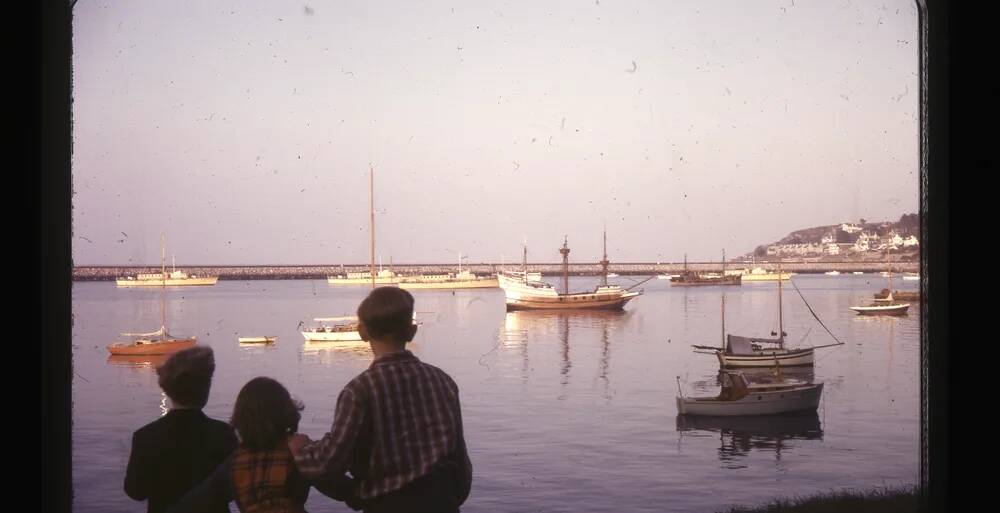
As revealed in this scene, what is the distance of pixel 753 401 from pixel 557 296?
49567 millimetres

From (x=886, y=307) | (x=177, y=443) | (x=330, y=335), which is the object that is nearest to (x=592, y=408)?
(x=330, y=335)

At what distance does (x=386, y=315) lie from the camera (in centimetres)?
224

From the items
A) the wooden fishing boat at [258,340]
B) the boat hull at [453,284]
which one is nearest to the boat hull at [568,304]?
the wooden fishing boat at [258,340]

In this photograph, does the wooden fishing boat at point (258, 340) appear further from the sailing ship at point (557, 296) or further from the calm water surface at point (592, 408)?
the sailing ship at point (557, 296)

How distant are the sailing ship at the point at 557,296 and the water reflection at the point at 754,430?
46225mm

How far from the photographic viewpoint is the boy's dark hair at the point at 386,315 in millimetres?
2244

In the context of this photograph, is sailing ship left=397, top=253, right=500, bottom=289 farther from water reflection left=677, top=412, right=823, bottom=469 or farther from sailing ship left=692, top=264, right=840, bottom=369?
water reflection left=677, top=412, right=823, bottom=469

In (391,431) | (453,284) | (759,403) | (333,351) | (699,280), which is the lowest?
(333,351)

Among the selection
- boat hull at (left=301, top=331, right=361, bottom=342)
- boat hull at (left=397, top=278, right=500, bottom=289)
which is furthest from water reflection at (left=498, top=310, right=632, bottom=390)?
boat hull at (left=397, top=278, right=500, bottom=289)

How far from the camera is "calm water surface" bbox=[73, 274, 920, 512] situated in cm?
1820

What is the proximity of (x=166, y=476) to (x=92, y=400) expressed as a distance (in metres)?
34.2

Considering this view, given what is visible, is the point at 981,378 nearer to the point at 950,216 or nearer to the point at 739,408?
the point at 950,216

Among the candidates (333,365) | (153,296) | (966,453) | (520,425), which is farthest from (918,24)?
(153,296)

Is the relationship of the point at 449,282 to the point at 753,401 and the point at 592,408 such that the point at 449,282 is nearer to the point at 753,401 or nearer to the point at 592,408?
the point at 592,408
